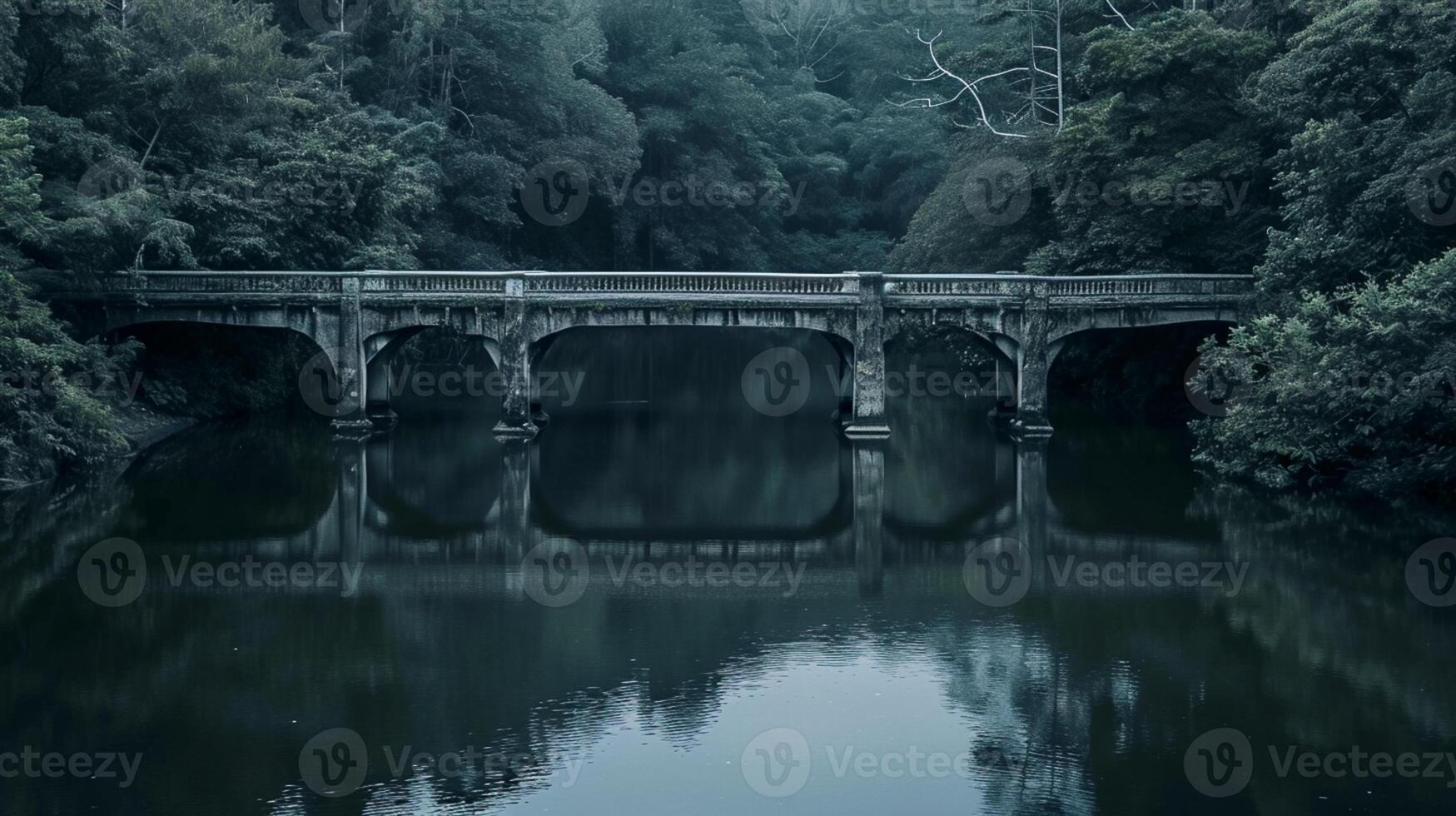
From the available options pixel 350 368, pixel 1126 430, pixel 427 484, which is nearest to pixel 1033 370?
pixel 1126 430

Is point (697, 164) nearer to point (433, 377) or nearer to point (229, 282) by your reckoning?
point (433, 377)

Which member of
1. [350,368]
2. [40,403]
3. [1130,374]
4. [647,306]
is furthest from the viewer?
[1130,374]

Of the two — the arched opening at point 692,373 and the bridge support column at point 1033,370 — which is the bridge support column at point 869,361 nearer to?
the arched opening at point 692,373

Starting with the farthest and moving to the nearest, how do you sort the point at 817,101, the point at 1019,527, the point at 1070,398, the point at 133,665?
the point at 817,101 < the point at 1070,398 < the point at 1019,527 < the point at 133,665

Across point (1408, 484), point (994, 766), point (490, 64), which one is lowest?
point (994, 766)

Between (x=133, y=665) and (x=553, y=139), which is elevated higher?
(x=553, y=139)

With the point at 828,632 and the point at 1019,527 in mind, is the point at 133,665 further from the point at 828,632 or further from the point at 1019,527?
the point at 1019,527

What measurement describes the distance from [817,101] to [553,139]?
22.7m

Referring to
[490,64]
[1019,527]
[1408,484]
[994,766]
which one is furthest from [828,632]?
[490,64]

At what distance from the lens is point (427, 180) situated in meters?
53.0

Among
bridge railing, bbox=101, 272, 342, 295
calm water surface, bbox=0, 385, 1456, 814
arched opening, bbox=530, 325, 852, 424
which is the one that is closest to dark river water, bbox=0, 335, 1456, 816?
calm water surface, bbox=0, 385, 1456, 814

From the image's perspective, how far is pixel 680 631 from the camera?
22078 millimetres

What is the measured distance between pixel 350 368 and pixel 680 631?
20409mm

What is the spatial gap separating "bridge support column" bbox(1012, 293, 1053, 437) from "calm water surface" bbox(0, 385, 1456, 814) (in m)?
4.26
